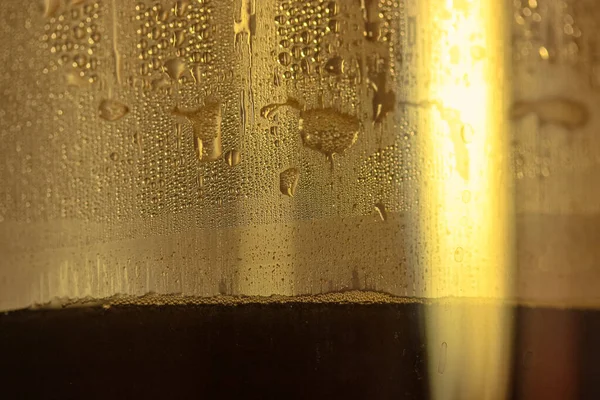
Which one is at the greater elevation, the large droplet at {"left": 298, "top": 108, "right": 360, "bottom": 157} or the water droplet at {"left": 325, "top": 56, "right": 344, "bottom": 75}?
the water droplet at {"left": 325, "top": 56, "right": 344, "bottom": 75}

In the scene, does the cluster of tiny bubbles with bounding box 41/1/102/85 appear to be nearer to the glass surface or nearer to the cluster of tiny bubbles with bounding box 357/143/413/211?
the glass surface

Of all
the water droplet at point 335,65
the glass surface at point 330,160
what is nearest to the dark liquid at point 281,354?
the glass surface at point 330,160

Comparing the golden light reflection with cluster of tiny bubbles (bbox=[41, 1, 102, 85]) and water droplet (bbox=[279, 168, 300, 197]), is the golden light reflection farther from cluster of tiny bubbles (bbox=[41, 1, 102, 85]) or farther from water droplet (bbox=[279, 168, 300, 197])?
cluster of tiny bubbles (bbox=[41, 1, 102, 85])

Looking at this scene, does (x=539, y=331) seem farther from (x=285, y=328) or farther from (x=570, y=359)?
(x=285, y=328)

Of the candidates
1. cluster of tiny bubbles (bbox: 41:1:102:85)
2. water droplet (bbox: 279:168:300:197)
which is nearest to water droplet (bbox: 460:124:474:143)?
water droplet (bbox: 279:168:300:197)

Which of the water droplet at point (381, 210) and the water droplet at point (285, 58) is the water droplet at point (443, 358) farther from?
the water droplet at point (285, 58)

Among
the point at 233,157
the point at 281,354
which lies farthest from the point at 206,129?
the point at 281,354

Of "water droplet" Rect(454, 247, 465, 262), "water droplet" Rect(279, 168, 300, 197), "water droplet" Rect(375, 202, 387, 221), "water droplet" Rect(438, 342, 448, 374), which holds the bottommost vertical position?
"water droplet" Rect(438, 342, 448, 374)
